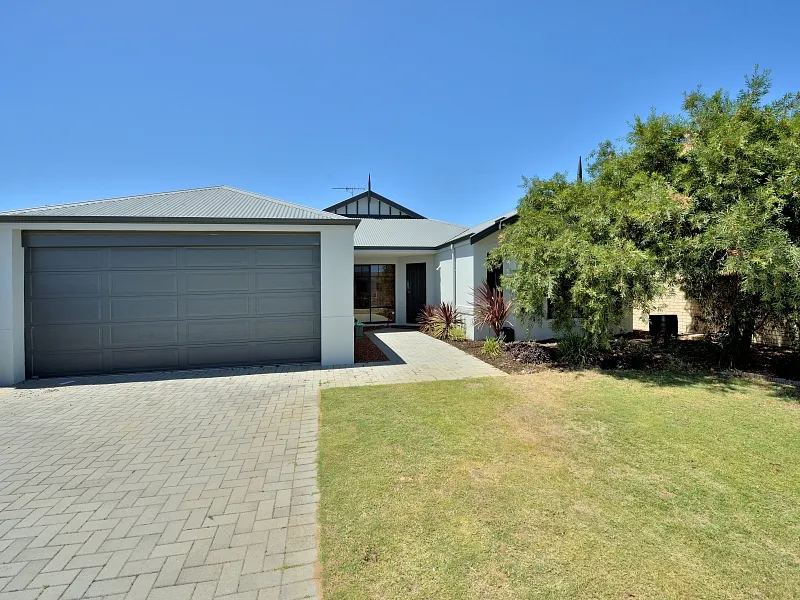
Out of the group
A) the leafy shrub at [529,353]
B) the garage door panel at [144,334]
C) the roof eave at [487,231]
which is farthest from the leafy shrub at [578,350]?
the garage door panel at [144,334]

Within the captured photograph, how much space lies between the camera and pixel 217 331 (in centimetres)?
835

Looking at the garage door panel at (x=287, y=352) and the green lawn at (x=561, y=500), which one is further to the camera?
the garage door panel at (x=287, y=352)

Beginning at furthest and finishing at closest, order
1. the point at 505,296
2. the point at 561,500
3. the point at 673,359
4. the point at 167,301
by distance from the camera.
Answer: the point at 505,296 → the point at 673,359 → the point at 167,301 → the point at 561,500

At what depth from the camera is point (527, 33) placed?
9.18 m

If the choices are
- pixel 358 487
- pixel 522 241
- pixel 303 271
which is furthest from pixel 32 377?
pixel 522 241

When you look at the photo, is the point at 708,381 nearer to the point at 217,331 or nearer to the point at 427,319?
the point at 427,319

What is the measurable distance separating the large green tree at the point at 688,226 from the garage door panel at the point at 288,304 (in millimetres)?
4753

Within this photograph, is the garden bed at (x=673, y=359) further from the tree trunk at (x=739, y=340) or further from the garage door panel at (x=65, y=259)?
the garage door panel at (x=65, y=259)

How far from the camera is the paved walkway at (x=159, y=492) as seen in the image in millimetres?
2389

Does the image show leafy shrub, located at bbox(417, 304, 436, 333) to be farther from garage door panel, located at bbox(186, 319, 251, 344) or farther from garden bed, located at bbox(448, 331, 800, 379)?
garage door panel, located at bbox(186, 319, 251, 344)

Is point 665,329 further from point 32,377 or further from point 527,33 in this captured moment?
point 32,377

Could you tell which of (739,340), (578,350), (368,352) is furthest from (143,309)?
(739,340)

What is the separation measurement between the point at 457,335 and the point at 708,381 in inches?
257

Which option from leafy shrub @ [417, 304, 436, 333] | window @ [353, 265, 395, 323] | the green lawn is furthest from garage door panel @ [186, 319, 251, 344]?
window @ [353, 265, 395, 323]
